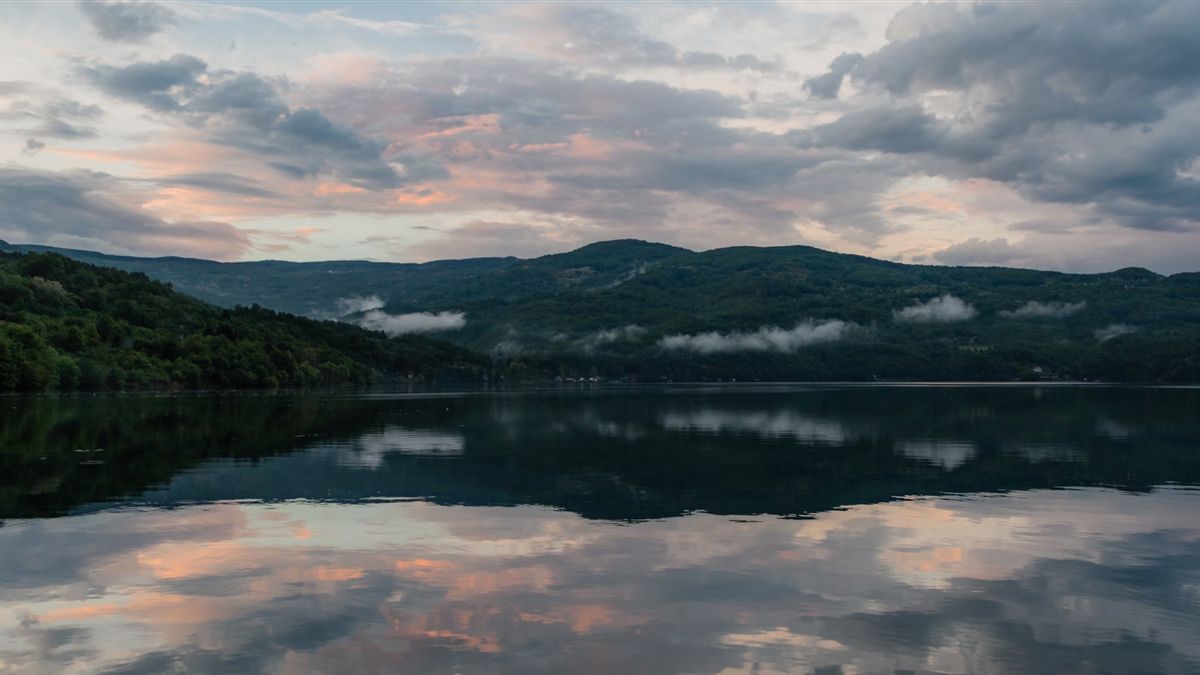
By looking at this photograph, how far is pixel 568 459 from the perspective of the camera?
2141 inches

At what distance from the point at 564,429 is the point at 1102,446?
133ft

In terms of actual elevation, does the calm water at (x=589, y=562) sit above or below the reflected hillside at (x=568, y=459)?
above

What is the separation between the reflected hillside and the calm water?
383 mm

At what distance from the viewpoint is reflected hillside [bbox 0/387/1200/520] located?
3894cm

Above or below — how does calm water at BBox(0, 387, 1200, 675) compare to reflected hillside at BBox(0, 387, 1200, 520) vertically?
above

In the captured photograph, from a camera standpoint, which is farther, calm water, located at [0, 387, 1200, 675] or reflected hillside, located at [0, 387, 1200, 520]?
reflected hillside, located at [0, 387, 1200, 520]

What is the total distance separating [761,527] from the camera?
32.0 meters

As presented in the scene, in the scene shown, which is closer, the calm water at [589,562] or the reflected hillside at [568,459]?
the calm water at [589,562]

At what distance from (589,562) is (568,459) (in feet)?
92.8

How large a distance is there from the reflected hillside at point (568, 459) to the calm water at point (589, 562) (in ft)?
1.26

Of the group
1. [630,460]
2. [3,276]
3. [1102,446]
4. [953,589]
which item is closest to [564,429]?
[630,460]

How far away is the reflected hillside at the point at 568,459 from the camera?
Result: 128ft

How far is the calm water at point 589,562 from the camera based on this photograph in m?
18.5

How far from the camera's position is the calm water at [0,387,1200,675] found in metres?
18.5
